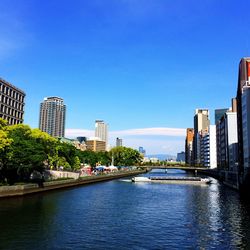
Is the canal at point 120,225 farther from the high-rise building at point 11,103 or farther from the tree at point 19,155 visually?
the high-rise building at point 11,103

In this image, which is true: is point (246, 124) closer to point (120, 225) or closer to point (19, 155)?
point (19, 155)

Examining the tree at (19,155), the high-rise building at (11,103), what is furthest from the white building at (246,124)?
the high-rise building at (11,103)

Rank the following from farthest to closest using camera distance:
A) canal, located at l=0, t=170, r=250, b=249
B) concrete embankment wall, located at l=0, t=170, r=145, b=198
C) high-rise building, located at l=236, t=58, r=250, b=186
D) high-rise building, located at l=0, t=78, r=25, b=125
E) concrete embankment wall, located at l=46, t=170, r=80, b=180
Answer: high-rise building, located at l=0, t=78, r=25, b=125, concrete embankment wall, located at l=46, t=170, r=80, b=180, high-rise building, located at l=236, t=58, r=250, b=186, concrete embankment wall, located at l=0, t=170, r=145, b=198, canal, located at l=0, t=170, r=250, b=249

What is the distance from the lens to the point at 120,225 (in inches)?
1843

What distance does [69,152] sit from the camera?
451 ft

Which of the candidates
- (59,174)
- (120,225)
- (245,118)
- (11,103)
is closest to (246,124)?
(245,118)

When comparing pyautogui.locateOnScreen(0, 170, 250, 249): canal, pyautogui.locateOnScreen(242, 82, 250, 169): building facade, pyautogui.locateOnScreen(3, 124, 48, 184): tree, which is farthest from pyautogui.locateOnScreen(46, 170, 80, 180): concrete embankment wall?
pyautogui.locateOnScreen(242, 82, 250, 169): building facade

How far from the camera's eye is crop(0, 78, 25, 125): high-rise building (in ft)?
470

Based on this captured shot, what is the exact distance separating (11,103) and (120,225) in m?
118

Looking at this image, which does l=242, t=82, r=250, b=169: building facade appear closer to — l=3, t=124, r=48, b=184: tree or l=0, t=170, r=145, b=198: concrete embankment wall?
l=0, t=170, r=145, b=198: concrete embankment wall

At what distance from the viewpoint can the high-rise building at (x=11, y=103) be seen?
5635 inches

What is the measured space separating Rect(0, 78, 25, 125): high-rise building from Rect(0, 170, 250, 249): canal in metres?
83.9

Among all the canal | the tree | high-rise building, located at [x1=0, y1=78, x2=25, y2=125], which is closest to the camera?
the canal

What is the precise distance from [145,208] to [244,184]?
43.1 metres
